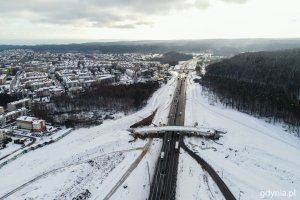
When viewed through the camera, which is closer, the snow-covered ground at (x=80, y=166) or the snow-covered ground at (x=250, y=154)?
the snow-covered ground at (x=250, y=154)

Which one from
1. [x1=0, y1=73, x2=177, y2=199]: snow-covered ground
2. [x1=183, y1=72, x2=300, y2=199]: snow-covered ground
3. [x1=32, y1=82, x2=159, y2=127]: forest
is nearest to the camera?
[x1=183, y1=72, x2=300, y2=199]: snow-covered ground

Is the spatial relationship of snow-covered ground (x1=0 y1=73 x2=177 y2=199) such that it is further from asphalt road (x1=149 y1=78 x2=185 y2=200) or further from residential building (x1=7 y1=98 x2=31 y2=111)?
residential building (x1=7 y1=98 x2=31 y2=111)

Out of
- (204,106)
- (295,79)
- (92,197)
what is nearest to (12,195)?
(92,197)

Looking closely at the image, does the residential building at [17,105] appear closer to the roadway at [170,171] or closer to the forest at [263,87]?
the roadway at [170,171]

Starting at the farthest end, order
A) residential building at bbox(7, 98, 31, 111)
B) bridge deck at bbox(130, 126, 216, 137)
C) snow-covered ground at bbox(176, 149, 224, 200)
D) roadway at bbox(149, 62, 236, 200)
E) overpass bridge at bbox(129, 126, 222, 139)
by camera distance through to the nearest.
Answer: residential building at bbox(7, 98, 31, 111) < bridge deck at bbox(130, 126, 216, 137) < overpass bridge at bbox(129, 126, 222, 139) < roadway at bbox(149, 62, 236, 200) < snow-covered ground at bbox(176, 149, 224, 200)

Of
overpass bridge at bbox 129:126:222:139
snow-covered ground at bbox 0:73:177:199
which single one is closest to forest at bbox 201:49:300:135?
overpass bridge at bbox 129:126:222:139

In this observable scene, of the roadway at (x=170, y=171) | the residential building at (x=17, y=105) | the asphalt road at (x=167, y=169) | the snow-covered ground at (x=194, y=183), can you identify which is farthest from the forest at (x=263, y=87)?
the residential building at (x=17, y=105)
